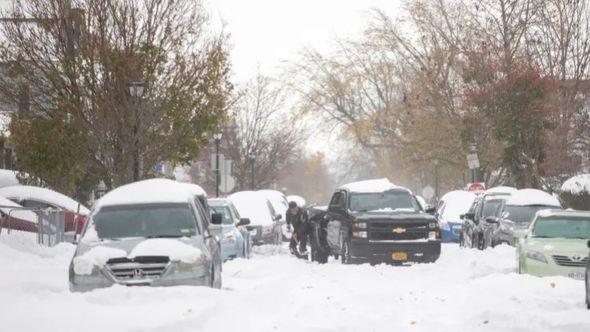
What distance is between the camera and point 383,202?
25609 mm

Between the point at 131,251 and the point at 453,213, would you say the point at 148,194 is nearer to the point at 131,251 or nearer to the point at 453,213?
the point at 131,251

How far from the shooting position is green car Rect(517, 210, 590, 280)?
18.3 m

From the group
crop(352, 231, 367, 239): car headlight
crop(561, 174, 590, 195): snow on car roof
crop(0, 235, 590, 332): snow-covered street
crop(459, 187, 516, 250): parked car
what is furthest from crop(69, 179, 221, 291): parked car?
crop(561, 174, 590, 195): snow on car roof

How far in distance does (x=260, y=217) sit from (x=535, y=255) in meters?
15.0

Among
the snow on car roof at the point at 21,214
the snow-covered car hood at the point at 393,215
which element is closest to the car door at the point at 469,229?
the snow-covered car hood at the point at 393,215

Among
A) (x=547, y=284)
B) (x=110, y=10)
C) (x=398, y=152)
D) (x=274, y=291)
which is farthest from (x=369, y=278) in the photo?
(x=398, y=152)

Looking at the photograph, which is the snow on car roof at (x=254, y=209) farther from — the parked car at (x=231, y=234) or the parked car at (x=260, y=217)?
the parked car at (x=231, y=234)

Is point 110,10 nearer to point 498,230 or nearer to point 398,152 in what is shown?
point 498,230

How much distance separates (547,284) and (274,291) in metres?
4.59

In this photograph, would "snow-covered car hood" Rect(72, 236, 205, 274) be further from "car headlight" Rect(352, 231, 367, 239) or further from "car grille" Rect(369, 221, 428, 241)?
"car grille" Rect(369, 221, 428, 241)

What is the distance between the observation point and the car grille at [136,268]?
555 inches

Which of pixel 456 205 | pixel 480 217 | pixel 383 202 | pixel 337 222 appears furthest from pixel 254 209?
pixel 456 205

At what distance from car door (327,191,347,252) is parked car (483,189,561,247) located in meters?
3.89

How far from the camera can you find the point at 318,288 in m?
17.2
